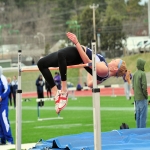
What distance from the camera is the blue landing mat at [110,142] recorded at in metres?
8.82

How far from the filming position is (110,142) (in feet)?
31.0

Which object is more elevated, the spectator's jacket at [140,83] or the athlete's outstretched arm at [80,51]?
the athlete's outstretched arm at [80,51]

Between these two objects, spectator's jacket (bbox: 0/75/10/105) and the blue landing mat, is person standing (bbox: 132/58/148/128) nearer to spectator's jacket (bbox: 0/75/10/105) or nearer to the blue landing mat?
the blue landing mat

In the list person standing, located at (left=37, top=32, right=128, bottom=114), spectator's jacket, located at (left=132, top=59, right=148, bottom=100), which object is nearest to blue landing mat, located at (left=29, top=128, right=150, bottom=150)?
person standing, located at (left=37, top=32, right=128, bottom=114)

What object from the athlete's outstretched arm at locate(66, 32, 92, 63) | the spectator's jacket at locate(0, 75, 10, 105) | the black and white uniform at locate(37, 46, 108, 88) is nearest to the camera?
the athlete's outstretched arm at locate(66, 32, 92, 63)

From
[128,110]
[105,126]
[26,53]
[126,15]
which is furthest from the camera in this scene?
[126,15]

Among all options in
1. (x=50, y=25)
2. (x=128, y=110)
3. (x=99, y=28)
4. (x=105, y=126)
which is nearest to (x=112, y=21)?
(x=99, y=28)

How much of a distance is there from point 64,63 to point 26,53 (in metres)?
68.5

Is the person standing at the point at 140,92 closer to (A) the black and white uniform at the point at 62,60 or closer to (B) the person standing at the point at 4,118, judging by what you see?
(B) the person standing at the point at 4,118

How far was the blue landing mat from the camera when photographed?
882 centimetres

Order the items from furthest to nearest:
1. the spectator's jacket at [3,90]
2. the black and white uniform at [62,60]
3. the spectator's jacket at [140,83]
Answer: the spectator's jacket at [3,90] < the spectator's jacket at [140,83] < the black and white uniform at [62,60]

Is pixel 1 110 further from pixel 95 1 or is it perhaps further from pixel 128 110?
pixel 95 1

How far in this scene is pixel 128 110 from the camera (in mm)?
21859

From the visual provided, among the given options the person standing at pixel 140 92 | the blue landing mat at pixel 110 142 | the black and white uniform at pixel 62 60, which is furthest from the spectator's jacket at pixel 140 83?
the black and white uniform at pixel 62 60
